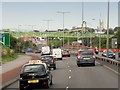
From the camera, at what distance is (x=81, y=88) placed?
74.4ft

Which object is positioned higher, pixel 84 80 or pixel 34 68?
pixel 34 68

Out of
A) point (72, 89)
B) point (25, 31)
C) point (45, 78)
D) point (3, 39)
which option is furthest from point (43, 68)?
point (25, 31)

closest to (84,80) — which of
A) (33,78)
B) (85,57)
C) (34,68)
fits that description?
(34,68)

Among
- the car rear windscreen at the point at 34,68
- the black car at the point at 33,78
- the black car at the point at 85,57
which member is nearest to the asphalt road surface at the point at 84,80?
the black car at the point at 33,78

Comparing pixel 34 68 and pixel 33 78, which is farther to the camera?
pixel 34 68

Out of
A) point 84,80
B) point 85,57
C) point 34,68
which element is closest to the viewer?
point 34,68

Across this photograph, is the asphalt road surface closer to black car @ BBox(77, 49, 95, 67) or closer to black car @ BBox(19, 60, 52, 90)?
black car @ BBox(19, 60, 52, 90)

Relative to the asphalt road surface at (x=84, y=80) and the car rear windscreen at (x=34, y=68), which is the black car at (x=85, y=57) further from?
the car rear windscreen at (x=34, y=68)

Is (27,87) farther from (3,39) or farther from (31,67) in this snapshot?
(3,39)

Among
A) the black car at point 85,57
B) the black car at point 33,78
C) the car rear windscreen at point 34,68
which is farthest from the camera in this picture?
the black car at point 85,57

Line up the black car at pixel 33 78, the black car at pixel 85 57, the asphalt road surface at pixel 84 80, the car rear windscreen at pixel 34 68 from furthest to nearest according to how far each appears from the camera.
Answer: the black car at pixel 85 57 < the asphalt road surface at pixel 84 80 < the car rear windscreen at pixel 34 68 < the black car at pixel 33 78

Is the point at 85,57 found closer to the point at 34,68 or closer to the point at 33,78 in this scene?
the point at 34,68

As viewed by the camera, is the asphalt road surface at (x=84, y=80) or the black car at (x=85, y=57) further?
the black car at (x=85, y=57)

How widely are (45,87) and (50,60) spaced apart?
65.4 feet
